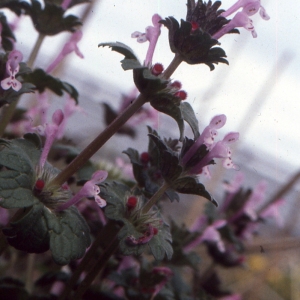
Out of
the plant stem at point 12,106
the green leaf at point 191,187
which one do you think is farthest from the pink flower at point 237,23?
the plant stem at point 12,106

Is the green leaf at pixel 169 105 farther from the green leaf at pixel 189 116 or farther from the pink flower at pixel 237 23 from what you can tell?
the pink flower at pixel 237 23

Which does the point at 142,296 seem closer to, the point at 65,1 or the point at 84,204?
the point at 84,204

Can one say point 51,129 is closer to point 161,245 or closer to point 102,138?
point 102,138

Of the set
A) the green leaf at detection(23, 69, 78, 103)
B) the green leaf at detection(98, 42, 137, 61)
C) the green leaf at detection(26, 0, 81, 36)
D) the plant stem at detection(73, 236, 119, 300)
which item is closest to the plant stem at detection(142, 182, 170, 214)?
the plant stem at detection(73, 236, 119, 300)

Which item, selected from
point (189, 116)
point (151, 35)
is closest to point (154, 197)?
point (189, 116)

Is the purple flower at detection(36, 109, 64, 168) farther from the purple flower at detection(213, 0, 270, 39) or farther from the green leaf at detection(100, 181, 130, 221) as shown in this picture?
the purple flower at detection(213, 0, 270, 39)

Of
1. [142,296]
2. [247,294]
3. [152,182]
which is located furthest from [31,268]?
[247,294]
